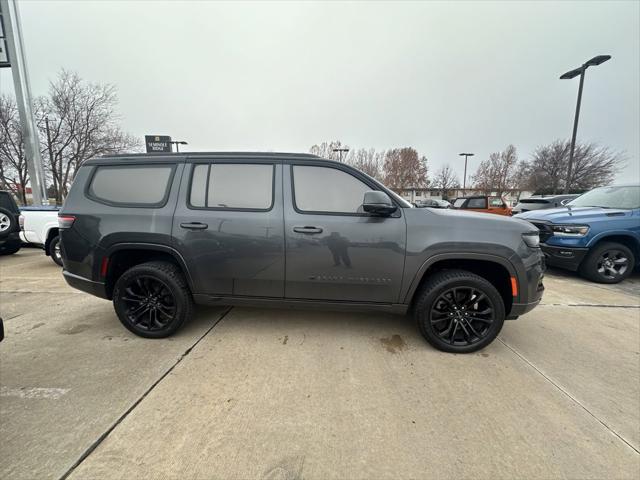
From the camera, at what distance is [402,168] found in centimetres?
4850

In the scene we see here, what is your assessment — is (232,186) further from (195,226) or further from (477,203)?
(477,203)

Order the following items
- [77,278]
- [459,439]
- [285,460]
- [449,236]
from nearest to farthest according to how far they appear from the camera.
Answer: [285,460], [459,439], [449,236], [77,278]

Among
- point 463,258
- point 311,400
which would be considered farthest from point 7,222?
point 463,258

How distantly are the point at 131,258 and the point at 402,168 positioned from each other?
50.1 metres

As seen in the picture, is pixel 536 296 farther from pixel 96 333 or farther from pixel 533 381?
pixel 96 333

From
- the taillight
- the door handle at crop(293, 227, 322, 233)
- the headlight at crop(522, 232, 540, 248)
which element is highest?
the taillight

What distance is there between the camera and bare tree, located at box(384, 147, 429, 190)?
4838 centimetres

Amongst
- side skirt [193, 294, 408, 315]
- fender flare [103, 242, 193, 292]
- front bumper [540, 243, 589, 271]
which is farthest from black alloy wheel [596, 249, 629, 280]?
fender flare [103, 242, 193, 292]

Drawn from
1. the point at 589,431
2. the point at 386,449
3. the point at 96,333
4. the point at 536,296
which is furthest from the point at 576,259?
the point at 96,333

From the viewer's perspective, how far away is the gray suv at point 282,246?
2.66 m

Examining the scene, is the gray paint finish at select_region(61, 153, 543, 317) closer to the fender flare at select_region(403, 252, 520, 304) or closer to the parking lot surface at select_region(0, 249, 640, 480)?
the fender flare at select_region(403, 252, 520, 304)

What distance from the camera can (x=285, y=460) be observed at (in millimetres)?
1620

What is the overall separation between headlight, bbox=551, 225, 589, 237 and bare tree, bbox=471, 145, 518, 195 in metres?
42.5

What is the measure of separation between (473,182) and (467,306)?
172 feet
